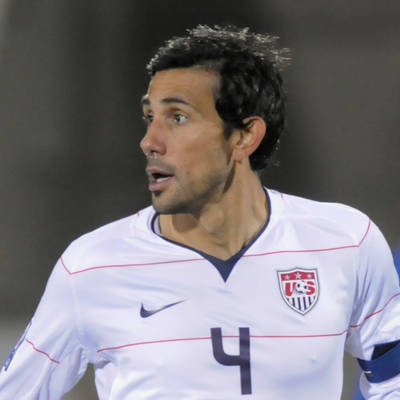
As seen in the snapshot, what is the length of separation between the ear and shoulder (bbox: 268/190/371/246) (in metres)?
0.09

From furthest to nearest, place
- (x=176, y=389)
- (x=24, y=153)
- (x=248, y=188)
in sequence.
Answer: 1. (x=24, y=153)
2. (x=248, y=188)
3. (x=176, y=389)

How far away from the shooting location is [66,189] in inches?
92.0

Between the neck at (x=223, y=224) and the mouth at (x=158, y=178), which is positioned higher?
the mouth at (x=158, y=178)

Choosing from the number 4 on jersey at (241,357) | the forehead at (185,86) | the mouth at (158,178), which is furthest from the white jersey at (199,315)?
the forehead at (185,86)

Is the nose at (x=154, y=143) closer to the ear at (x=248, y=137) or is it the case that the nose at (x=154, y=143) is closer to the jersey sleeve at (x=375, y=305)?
the ear at (x=248, y=137)

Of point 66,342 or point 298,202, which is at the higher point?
point 298,202

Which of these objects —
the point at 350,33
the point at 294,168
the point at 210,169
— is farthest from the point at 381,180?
the point at 210,169

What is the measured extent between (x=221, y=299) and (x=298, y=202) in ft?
0.81

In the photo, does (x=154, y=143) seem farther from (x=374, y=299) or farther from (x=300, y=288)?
(x=374, y=299)

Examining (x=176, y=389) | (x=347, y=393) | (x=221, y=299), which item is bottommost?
(x=347, y=393)

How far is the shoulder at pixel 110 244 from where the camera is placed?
1487mm

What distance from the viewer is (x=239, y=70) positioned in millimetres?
1567

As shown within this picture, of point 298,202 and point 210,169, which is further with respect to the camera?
point 298,202

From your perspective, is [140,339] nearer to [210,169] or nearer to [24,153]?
[210,169]
